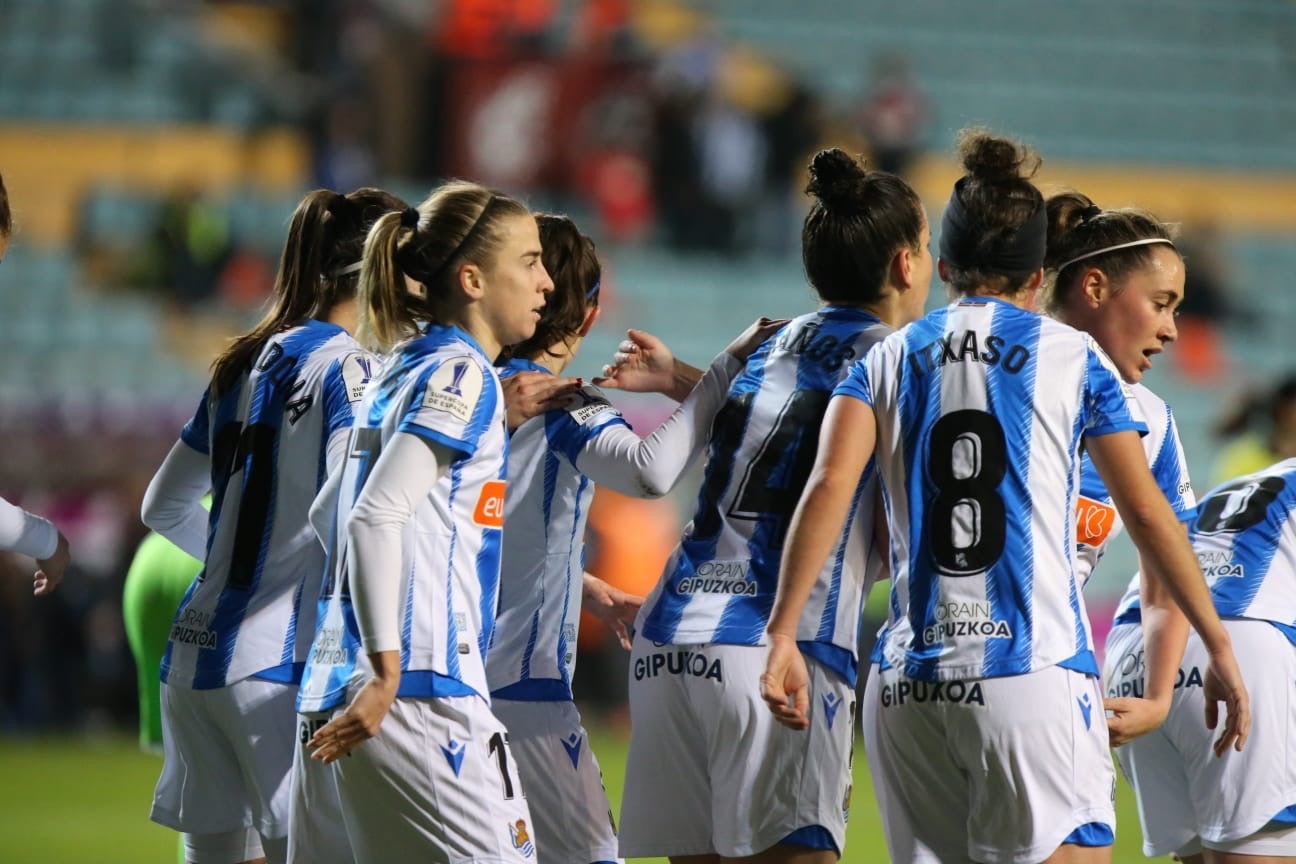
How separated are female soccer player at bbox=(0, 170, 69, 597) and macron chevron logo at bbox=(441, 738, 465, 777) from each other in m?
1.61

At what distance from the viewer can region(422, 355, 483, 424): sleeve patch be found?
3275 mm

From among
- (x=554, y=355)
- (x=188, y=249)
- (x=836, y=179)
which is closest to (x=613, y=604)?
(x=554, y=355)

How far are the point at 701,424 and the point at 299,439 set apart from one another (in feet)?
3.14

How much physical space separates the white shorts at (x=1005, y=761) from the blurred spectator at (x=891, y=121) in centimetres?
1437

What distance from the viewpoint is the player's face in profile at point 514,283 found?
11.7 feet

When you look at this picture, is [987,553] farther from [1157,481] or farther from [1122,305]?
[1122,305]

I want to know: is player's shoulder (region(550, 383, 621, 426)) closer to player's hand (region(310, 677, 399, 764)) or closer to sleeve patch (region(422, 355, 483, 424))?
sleeve patch (region(422, 355, 483, 424))

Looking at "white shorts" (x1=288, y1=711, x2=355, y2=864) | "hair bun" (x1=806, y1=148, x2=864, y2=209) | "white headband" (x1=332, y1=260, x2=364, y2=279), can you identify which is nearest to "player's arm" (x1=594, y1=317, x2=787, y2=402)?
"hair bun" (x1=806, y1=148, x2=864, y2=209)

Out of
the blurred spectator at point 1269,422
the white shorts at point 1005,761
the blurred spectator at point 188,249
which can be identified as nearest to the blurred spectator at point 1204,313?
the blurred spectator at point 188,249

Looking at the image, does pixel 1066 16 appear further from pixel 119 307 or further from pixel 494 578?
pixel 494 578

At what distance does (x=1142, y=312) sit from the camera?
3.88 m

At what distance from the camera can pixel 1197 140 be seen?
1902 cm

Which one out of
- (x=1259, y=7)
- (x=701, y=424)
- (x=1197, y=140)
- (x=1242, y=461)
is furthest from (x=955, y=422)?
(x=1259, y=7)

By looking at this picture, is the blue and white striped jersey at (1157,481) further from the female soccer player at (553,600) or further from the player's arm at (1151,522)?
the female soccer player at (553,600)
